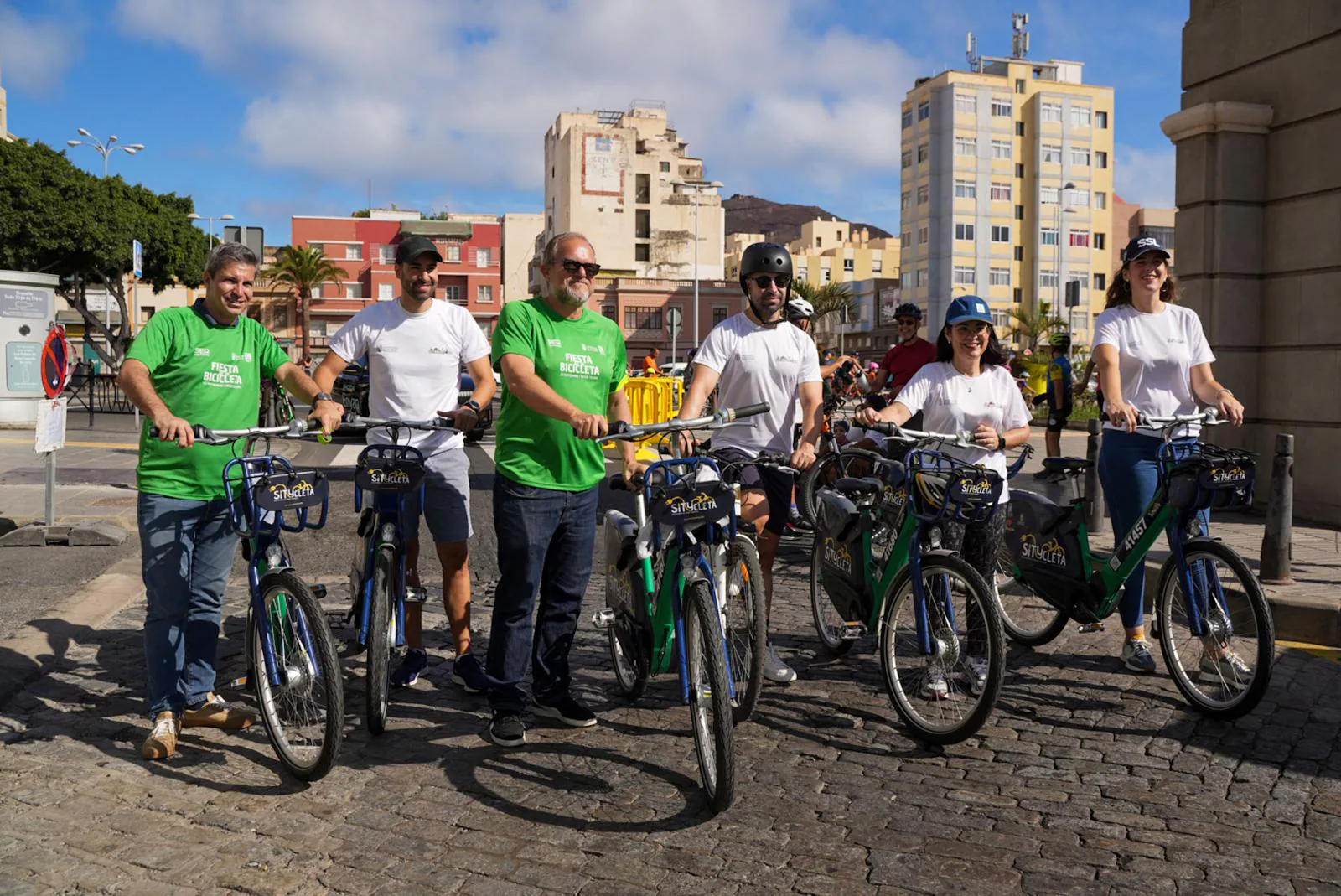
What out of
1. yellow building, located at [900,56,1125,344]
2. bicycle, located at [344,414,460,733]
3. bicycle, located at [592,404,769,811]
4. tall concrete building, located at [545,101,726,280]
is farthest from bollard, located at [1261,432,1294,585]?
tall concrete building, located at [545,101,726,280]

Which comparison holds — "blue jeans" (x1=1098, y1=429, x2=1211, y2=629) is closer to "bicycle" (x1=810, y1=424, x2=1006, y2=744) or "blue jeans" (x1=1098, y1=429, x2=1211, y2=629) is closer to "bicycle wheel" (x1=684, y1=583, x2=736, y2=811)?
"bicycle" (x1=810, y1=424, x2=1006, y2=744)

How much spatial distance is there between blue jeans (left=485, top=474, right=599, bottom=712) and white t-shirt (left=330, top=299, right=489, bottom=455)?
→ 0.86 metres

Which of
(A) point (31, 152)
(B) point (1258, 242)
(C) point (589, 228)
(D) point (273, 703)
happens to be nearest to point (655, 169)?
(C) point (589, 228)

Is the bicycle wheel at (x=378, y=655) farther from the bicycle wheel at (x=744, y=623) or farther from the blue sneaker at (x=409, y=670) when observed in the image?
the bicycle wheel at (x=744, y=623)

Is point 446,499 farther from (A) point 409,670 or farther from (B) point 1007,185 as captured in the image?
(B) point 1007,185

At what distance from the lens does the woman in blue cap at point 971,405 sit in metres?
5.56

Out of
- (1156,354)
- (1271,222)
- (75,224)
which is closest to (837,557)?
(1156,354)

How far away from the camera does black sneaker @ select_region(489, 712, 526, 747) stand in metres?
4.94

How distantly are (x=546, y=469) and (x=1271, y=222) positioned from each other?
28.2 feet

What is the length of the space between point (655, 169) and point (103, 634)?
105 metres

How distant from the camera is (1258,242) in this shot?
1111 cm

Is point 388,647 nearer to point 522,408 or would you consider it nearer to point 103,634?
point 522,408

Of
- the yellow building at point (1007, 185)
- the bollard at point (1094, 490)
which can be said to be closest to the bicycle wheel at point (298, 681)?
the bollard at point (1094, 490)

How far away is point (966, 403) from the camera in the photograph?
5629 mm
